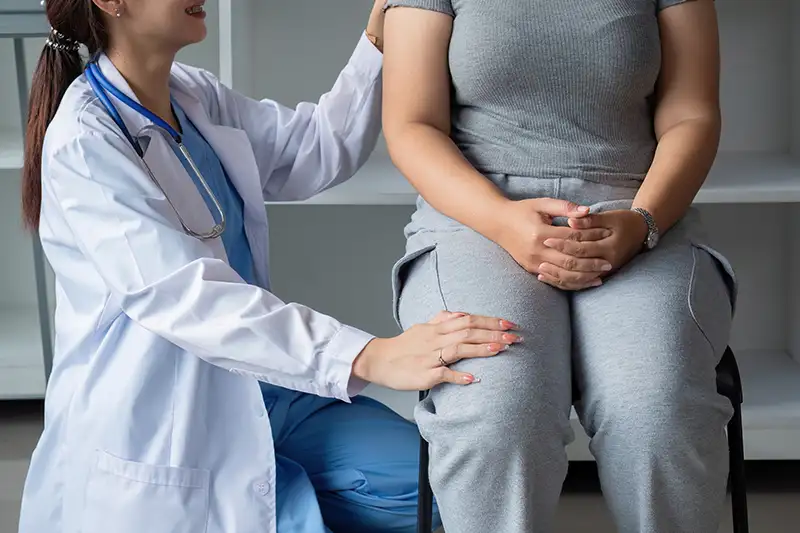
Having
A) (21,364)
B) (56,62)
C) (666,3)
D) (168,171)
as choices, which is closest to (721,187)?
(666,3)

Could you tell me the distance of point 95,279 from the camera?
1459 mm

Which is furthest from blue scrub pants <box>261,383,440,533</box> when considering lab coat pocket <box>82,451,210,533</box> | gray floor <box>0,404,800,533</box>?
gray floor <box>0,404,800,533</box>

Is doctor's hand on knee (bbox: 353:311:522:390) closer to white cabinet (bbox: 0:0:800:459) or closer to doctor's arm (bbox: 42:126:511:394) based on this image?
doctor's arm (bbox: 42:126:511:394)

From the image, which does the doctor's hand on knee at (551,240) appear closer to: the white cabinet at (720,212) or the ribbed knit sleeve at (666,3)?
the ribbed knit sleeve at (666,3)

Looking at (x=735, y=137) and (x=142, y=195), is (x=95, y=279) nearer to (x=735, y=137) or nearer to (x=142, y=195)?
(x=142, y=195)

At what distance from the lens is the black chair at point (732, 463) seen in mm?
1448

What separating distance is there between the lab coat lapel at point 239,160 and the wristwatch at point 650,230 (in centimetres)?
57

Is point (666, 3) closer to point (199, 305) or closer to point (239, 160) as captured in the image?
point (239, 160)

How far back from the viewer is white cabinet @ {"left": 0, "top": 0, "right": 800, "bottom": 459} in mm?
2543

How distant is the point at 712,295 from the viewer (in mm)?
1420

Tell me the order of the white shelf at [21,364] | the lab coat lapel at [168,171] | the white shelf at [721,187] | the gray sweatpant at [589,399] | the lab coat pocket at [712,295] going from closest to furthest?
the gray sweatpant at [589,399]
the lab coat pocket at [712,295]
the lab coat lapel at [168,171]
the white shelf at [721,187]
the white shelf at [21,364]

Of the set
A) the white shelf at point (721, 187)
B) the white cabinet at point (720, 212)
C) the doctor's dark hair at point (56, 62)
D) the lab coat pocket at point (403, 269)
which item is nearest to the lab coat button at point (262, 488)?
the lab coat pocket at point (403, 269)

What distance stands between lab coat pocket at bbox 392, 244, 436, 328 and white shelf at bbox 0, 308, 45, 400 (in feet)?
4.27

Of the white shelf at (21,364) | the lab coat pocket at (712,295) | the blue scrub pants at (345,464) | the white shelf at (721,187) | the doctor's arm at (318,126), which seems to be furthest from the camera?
the white shelf at (21,364)
